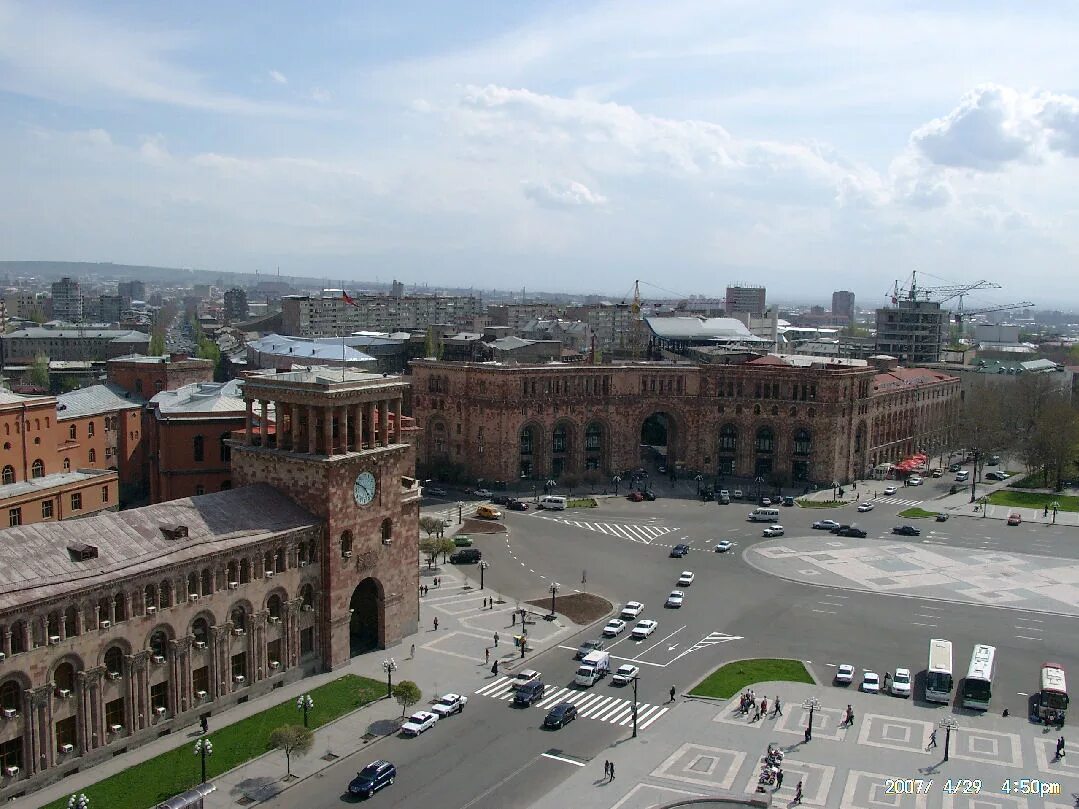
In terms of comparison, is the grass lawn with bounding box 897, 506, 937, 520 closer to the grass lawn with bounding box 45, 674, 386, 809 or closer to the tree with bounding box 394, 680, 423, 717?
the grass lawn with bounding box 45, 674, 386, 809

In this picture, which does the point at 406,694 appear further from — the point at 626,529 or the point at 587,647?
the point at 626,529

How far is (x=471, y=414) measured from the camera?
141 m

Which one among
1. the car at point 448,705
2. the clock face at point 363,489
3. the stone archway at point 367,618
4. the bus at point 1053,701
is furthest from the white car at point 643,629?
the bus at point 1053,701

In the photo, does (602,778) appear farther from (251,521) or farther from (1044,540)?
(1044,540)

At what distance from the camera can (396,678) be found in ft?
222

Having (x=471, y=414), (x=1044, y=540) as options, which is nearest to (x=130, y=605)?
(x=471, y=414)

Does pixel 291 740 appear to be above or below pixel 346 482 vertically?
below

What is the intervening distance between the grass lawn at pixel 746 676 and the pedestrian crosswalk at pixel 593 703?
4.57m

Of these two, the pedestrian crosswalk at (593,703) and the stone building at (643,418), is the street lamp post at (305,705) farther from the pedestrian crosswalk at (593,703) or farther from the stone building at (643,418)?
the stone building at (643,418)

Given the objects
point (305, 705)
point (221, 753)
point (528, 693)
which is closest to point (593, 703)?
point (528, 693)

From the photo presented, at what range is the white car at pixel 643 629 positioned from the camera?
255 feet

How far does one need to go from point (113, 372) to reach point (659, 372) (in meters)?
74.4

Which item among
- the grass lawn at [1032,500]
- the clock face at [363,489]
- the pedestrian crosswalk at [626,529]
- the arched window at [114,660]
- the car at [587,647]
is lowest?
the pedestrian crosswalk at [626,529]

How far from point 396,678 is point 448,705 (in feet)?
20.5
